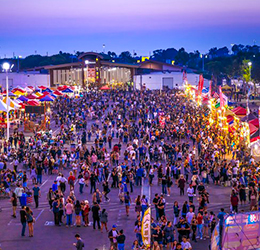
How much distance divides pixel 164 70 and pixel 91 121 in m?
54.5

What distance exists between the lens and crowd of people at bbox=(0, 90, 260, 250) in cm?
1836

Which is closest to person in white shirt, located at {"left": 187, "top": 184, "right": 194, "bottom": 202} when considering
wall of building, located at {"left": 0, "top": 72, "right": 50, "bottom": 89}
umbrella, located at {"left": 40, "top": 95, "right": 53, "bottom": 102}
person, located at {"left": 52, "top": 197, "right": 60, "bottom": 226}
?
person, located at {"left": 52, "top": 197, "right": 60, "bottom": 226}

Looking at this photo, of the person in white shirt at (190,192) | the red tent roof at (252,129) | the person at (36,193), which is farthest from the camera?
the red tent roof at (252,129)

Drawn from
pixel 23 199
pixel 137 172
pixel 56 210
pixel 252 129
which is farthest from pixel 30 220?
pixel 252 129

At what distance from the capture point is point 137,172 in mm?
26172

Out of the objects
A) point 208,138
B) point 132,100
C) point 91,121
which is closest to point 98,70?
point 132,100

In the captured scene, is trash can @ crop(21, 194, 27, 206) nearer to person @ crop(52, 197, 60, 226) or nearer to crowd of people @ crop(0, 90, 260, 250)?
crowd of people @ crop(0, 90, 260, 250)

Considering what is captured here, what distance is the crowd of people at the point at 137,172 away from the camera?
18.4 meters

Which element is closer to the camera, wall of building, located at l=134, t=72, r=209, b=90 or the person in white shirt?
the person in white shirt

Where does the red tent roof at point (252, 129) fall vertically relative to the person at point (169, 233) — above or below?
above

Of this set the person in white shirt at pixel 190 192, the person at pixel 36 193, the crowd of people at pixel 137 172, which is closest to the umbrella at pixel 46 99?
the crowd of people at pixel 137 172

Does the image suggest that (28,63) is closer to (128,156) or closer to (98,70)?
(98,70)

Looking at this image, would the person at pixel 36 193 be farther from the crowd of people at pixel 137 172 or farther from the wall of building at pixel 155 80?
the wall of building at pixel 155 80

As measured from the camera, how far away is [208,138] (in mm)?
36531
